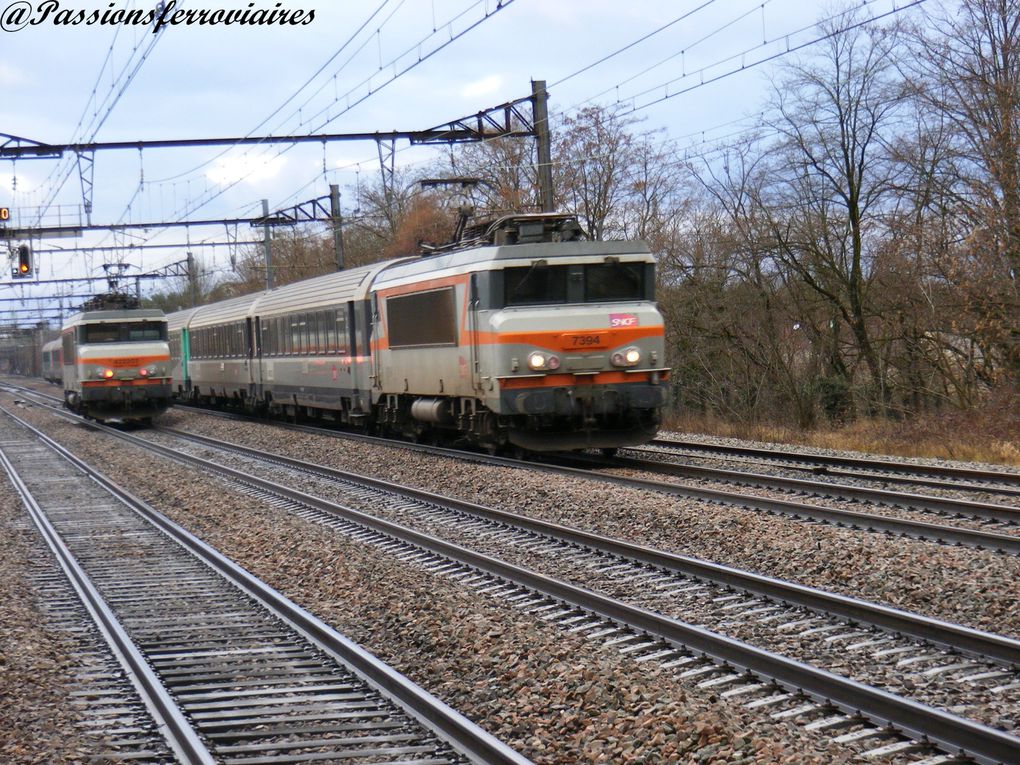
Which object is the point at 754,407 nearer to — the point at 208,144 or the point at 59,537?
the point at 208,144

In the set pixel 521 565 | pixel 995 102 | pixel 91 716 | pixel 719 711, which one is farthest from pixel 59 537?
pixel 995 102

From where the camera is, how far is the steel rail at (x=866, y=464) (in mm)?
13703

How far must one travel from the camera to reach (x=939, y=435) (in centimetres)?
1970

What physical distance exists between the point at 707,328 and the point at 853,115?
6322 mm

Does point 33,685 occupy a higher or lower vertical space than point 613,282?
lower

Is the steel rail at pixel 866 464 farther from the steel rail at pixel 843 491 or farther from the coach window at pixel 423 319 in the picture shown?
the coach window at pixel 423 319

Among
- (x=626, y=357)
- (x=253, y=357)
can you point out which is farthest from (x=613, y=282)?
(x=253, y=357)

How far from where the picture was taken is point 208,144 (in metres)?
25.4

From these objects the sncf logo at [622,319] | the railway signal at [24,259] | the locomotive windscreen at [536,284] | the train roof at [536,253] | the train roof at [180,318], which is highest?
the railway signal at [24,259]

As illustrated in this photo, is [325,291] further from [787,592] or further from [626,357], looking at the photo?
[787,592]

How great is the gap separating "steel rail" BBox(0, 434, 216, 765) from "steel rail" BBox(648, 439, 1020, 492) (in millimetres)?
8650

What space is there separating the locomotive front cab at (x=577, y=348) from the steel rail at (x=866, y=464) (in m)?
1.62

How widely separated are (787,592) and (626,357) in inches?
340

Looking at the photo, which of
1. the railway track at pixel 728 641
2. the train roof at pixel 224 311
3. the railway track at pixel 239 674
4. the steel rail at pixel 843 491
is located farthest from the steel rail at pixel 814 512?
the train roof at pixel 224 311
